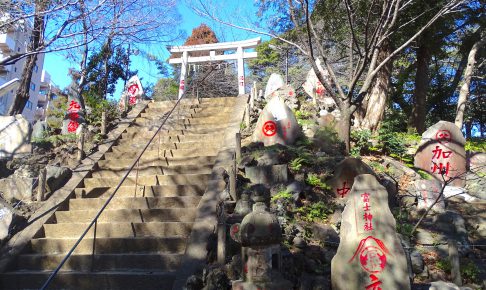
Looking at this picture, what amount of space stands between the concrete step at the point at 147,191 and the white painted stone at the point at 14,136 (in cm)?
141

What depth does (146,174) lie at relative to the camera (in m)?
8.19

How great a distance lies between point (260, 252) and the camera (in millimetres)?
4160

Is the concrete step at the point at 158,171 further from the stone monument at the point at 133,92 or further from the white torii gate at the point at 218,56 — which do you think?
the white torii gate at the point at 218,56

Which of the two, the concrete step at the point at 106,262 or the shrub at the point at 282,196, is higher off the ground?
the shrub at the point at 282,196

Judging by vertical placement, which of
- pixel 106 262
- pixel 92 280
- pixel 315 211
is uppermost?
pixel 315 211

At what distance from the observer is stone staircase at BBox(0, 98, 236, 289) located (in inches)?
220

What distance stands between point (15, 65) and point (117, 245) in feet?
114

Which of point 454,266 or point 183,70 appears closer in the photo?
point 454,266

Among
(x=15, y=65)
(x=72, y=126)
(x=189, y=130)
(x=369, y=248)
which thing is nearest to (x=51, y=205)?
(x=189, y=130)

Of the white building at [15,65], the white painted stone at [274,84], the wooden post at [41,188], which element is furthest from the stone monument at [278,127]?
the white building at [15,65]

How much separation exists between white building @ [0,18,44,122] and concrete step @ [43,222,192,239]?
411 cm

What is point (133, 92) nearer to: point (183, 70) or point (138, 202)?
point (183, 70)

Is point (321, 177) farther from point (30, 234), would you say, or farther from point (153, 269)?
point (30, 234)

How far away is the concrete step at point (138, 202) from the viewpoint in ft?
22.6
